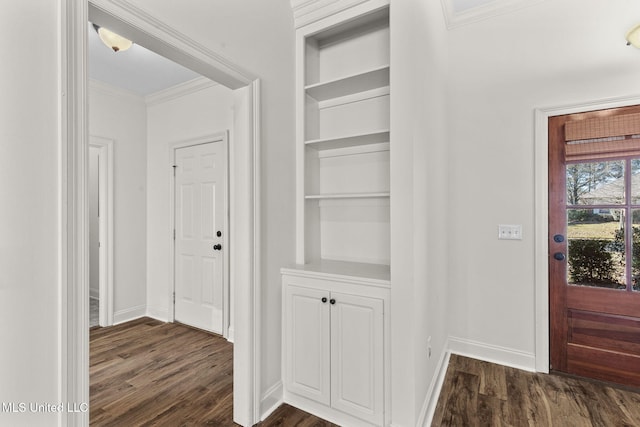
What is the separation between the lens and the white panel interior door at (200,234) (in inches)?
132

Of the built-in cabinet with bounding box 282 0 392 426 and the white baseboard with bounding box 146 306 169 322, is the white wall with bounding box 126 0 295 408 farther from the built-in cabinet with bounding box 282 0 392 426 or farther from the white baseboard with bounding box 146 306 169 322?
the white baseboard with bounding box 146 306 169 322

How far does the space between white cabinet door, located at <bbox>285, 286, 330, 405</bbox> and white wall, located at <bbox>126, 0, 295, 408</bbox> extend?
0.09 meters

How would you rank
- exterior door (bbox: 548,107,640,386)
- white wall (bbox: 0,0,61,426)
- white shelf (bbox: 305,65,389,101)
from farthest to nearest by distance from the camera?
1. exterior door (bbox: 548,107,640,386)
2. white shelf (bbox: 305,65,389,101)
3. white wall (bbox: 0,0,61,426)

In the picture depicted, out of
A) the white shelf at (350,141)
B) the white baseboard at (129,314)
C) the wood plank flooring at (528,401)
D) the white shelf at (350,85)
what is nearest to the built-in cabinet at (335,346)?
the wood plank flooring at (528,401)

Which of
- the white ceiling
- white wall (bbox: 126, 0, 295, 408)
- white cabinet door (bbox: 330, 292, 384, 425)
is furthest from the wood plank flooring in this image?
the white ceiling

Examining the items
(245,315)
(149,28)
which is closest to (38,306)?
(245,315)

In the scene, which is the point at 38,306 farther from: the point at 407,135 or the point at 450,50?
the point at 450,50

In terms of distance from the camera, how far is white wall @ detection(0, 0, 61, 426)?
97 cm

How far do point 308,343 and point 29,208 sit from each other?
62.5 inches

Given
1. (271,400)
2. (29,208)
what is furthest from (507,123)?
(29,208)

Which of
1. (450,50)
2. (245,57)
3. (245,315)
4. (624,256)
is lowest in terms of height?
(245,315)

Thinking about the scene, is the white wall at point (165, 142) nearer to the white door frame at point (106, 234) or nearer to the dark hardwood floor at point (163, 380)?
the white door frame at point (106, 234)

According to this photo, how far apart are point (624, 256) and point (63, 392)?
10.7 ft

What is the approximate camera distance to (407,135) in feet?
5.57
